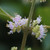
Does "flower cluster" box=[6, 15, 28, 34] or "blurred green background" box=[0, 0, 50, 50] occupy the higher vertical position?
"blurred green background" box=[0, 0, 50, 50]

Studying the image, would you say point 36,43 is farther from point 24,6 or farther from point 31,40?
point 24,6

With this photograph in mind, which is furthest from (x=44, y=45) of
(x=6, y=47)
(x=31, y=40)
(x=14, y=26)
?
(x=14, y=26)

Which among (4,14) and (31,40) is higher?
(31,40)

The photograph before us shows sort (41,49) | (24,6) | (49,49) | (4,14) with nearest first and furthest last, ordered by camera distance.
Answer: (4,14)
(49,49)
(41,49)
(24,6)

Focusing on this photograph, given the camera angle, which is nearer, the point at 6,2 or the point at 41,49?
the point at 41,49

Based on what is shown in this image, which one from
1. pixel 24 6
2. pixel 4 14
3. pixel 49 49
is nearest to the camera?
pixel 4 14

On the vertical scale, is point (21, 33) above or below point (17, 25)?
above

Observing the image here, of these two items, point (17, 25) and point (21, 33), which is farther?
point (21, 33)

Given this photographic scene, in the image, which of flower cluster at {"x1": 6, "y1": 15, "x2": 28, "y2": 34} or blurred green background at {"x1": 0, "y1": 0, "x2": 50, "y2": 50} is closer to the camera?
flower cluster at {"x1": 6, "y1": 15, "x2": 28, "y2": 34}

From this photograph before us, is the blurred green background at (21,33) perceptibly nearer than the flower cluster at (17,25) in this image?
No

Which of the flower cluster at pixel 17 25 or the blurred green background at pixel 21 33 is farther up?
the blurred green background at pixel 21 33

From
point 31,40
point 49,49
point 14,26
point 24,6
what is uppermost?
point 24,6
